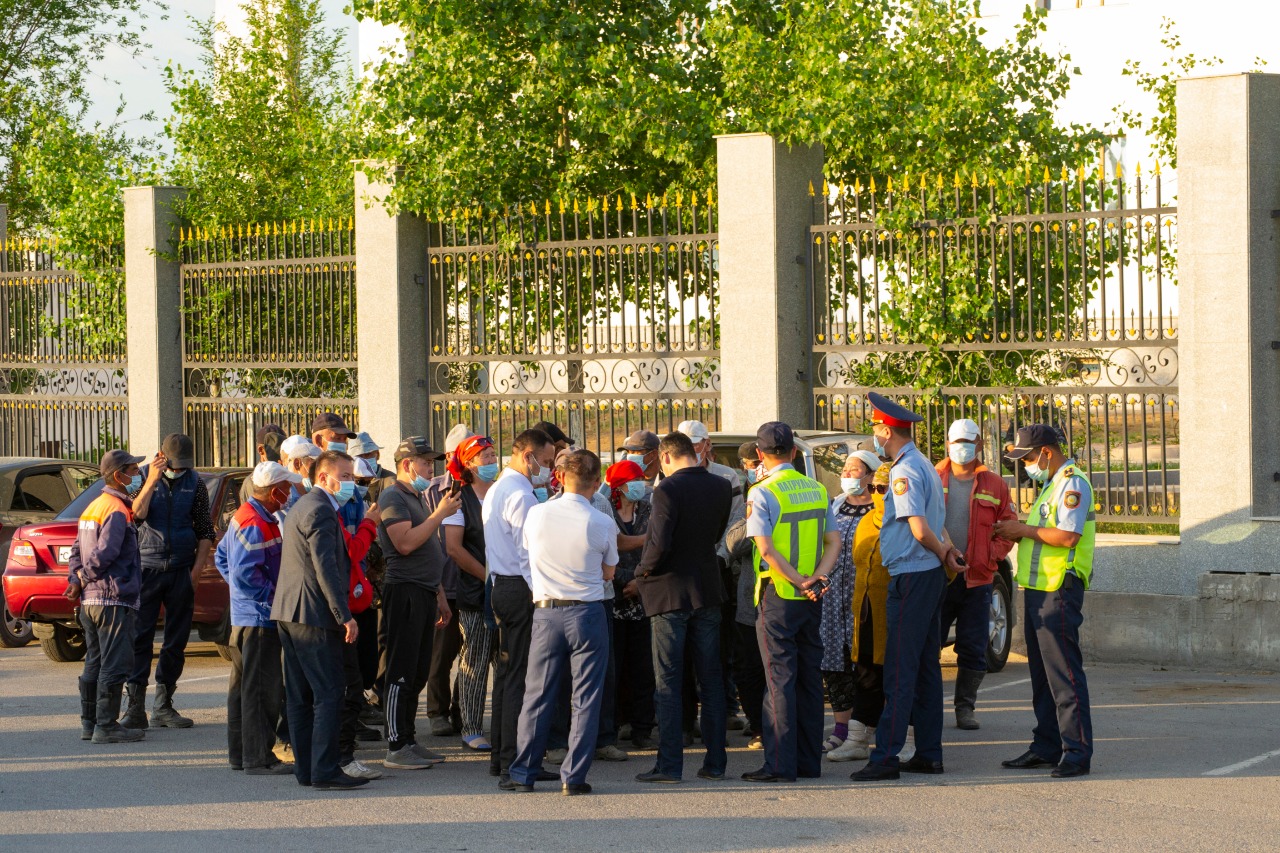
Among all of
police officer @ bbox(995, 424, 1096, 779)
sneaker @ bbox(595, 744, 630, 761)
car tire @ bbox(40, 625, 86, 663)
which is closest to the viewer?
police officer @ bbox(995, 424, 1096, 779)

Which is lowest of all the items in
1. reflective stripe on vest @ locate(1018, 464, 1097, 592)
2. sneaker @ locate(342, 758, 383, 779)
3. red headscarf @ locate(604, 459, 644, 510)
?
sneaker @ locate(342, 758, 383, 779)

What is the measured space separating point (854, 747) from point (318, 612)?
2909 millimetres

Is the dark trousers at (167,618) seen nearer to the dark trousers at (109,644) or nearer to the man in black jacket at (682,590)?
the dark trousers at (109,644)

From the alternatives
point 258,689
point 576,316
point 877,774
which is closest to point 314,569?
point 258,689

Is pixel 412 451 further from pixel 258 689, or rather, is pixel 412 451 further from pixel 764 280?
pixel 764 280

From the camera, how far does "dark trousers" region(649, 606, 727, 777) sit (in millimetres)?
8734

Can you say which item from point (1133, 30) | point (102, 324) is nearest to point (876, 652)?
point (102, 324)

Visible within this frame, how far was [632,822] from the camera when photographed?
7.90 meters

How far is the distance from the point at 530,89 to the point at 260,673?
29.7 feet

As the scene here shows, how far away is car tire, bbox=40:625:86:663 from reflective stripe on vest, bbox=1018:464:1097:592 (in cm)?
808

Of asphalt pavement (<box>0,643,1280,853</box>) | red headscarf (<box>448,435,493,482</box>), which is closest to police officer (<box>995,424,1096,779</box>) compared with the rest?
asphalt pavement (<box>0,643,1280,853</box>)

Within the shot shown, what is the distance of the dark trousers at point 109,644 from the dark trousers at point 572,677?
9.34 ft

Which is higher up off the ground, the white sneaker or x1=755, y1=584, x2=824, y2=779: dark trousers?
x1=755, y1=584, x2=824, y2=779: dark trousers

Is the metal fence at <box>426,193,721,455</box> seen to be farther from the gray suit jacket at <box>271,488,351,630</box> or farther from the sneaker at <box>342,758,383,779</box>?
the gray suit jacket at <box>271,488,351,630</box>
